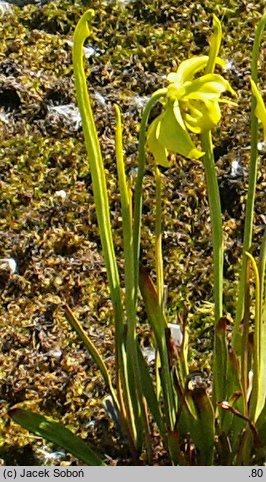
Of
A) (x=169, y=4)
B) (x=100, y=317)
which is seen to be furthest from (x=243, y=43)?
Answer: (x=100, y=317)

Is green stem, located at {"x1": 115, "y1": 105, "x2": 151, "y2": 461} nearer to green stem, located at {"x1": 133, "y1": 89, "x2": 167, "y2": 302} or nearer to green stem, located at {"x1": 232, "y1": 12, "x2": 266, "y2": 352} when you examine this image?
green stem, located at {"x1": 133, "y1": 89, "x2": 167, "y2": 302}

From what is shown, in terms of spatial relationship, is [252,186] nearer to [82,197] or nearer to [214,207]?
[214,207]

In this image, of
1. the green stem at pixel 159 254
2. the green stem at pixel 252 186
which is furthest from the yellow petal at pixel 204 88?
the green stem at pixel 159 254

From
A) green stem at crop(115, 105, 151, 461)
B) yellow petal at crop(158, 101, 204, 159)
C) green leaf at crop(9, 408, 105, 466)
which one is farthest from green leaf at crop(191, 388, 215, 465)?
yellow petal at crop(158, 101, 204, 159)

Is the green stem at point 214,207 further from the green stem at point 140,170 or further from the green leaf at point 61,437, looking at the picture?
the green leaf at point 61,437

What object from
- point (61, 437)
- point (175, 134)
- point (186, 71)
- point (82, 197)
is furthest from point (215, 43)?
point (82, 197)

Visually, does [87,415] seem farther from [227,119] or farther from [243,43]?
[243,43]
